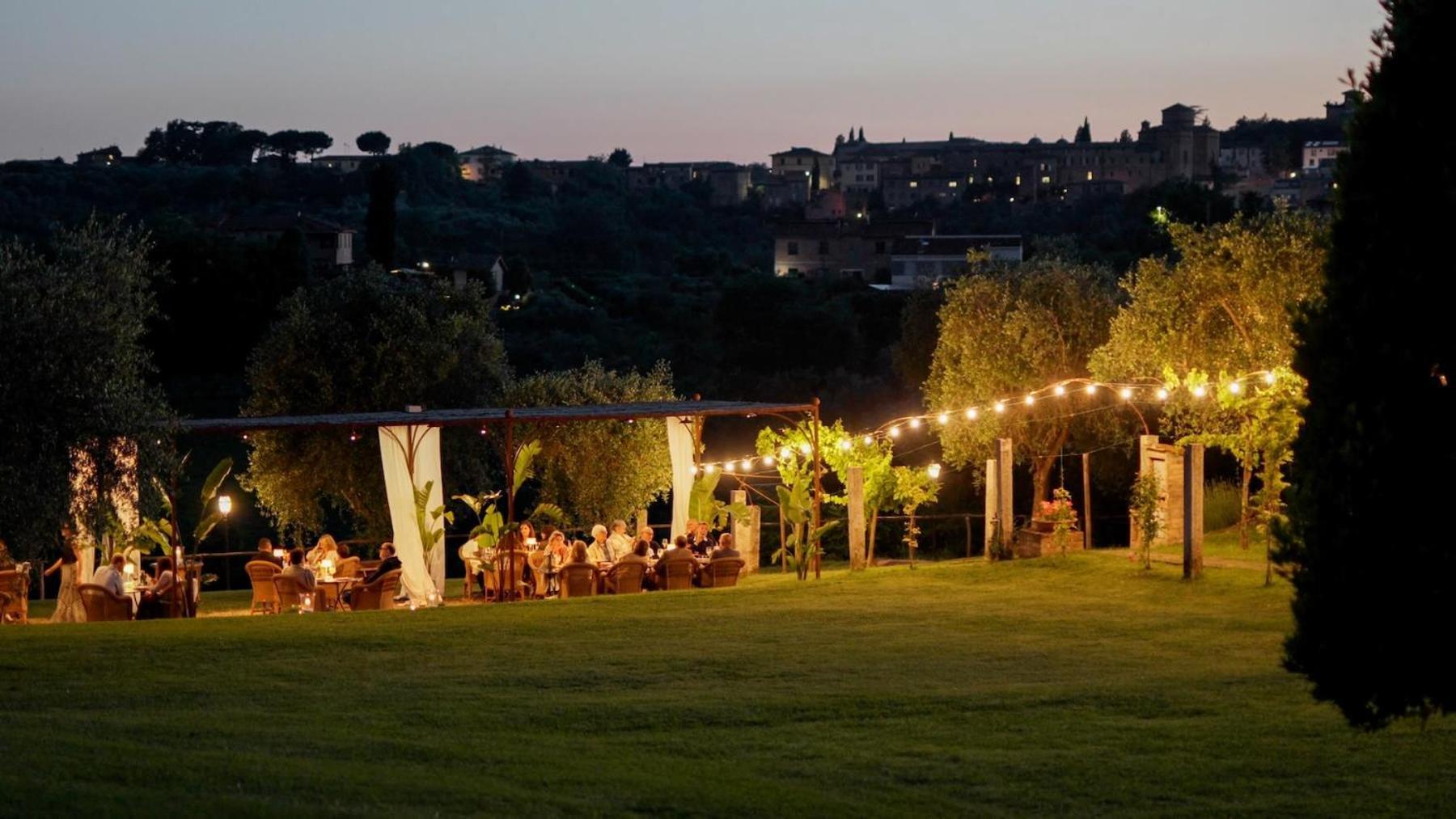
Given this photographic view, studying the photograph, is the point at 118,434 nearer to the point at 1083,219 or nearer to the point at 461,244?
the point at 461,244

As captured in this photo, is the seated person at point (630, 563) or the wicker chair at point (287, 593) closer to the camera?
the wicker chair at point (287, 593)

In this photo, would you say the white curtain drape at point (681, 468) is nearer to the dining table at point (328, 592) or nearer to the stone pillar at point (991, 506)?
the stone pillar at point (991, 506)

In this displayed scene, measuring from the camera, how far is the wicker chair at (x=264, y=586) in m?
20.6

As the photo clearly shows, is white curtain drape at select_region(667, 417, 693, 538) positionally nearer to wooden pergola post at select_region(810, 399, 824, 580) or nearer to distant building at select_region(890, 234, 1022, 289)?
wooden pergola post at select_region(810, 399, 824, 580)

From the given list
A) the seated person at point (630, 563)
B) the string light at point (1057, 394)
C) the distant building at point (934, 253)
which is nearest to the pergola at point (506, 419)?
the string light at point (1057, 394)

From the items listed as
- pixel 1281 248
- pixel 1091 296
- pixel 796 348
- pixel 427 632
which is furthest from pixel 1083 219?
pixel 427 632

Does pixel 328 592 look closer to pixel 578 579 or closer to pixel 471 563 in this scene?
pixel 471 563

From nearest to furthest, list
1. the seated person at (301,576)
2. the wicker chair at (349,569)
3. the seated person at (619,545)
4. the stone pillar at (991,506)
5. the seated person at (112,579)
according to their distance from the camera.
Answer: the seated person at (112,579) → the seated person at (301,576) → the wicker chair at (349,569) → the seated person at (619,545) → the stone pillar at (991,506)

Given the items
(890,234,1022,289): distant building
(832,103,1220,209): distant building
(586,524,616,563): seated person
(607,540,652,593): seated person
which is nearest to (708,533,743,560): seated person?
(607,540,652,593): seated person

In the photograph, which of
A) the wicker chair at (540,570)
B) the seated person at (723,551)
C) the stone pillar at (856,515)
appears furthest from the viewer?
the stone pillar at (856,515)

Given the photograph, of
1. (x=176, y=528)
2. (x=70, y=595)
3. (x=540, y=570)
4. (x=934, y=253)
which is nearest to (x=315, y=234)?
(x=934, y=253)

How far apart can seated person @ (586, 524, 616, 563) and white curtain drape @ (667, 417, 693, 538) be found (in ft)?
8.17

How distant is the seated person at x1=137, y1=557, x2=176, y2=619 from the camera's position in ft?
64.1

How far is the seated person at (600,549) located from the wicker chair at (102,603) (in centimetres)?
632
